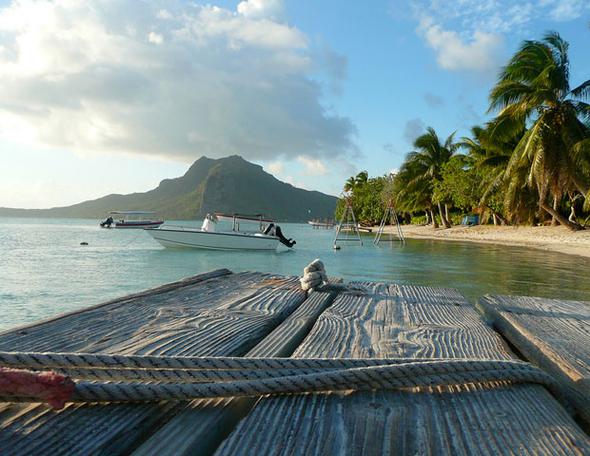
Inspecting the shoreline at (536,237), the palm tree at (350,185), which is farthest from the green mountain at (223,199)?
the shoreline at (536,237)

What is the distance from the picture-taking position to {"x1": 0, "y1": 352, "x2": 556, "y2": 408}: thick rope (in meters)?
1.21

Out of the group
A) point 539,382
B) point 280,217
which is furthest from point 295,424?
point 280,217

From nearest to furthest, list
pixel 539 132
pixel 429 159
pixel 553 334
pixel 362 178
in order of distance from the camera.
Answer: pixel 553 334
pixel 539 132
pixel 429 159
pixel 362 178

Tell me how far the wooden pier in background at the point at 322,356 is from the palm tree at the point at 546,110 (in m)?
23.4

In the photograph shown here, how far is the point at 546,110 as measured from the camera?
77.2 ft

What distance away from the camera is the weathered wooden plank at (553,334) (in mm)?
1544

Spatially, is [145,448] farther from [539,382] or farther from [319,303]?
[319,303]

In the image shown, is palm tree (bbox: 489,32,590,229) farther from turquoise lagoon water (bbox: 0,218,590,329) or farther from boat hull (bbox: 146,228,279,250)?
boat hull (bbox: 146,228,279,250)

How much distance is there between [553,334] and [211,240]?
72.1 ft

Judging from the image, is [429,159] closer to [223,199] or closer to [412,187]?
[412,187]

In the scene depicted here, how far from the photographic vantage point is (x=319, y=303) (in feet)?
9.36

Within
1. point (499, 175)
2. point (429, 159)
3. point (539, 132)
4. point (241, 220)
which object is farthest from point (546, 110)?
point (429, 159)

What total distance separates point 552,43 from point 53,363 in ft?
94.3

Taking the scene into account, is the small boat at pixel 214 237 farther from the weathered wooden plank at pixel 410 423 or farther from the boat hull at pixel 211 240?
the weathered wooden plank at pixel 410 423
